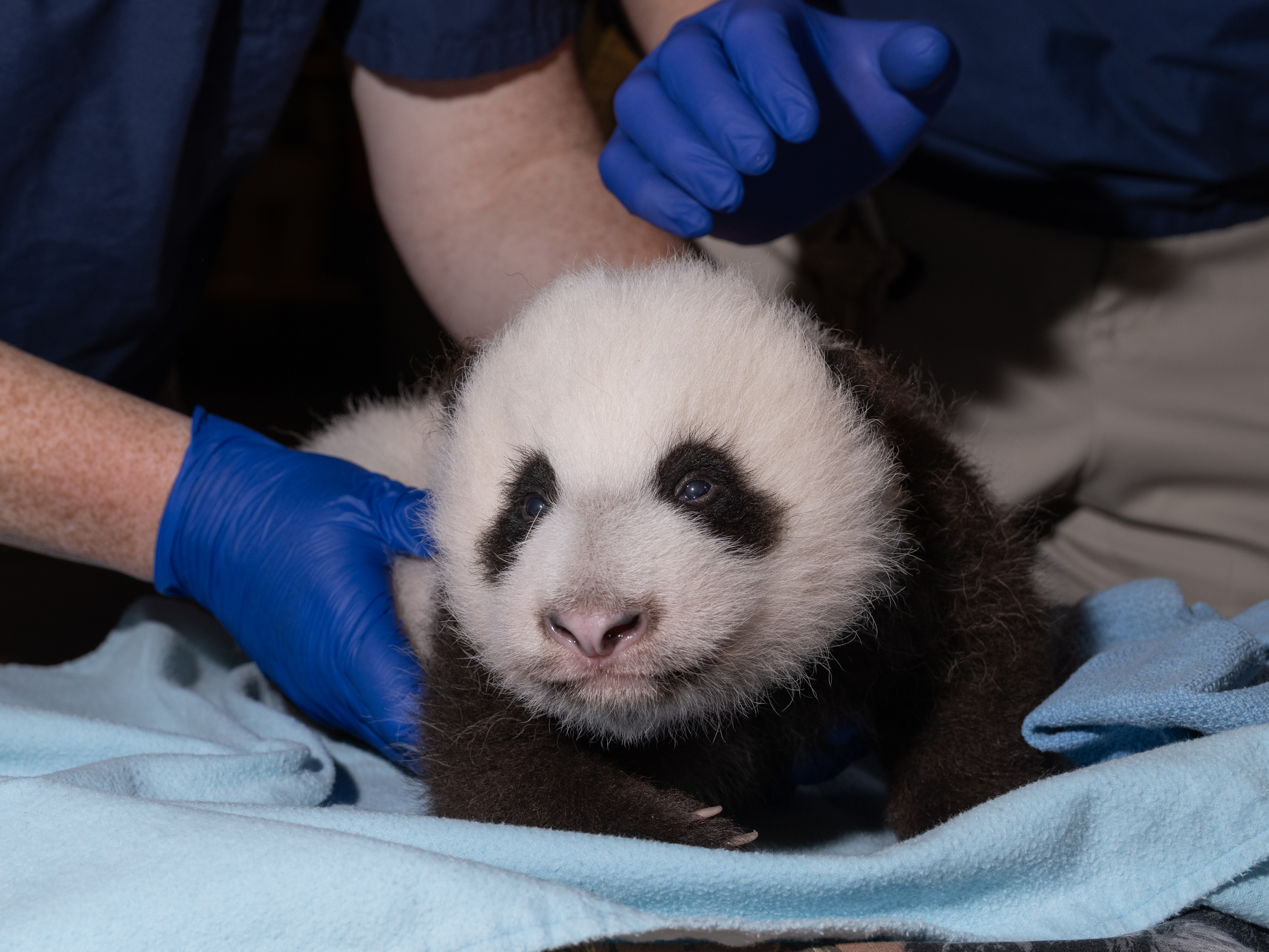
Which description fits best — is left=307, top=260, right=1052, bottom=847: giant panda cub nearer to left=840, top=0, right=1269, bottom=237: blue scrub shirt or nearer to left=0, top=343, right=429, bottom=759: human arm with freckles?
left=0, top=343, right=429, bottom=759: human arm with freckles

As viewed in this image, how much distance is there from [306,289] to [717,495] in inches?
177

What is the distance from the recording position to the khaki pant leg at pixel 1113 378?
1574 millimetres

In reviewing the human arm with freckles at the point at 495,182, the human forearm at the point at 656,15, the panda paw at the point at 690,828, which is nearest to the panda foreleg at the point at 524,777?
the panda paw at the point at 690,828

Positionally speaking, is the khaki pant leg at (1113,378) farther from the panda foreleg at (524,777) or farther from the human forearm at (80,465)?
the human forearm at (80,465)

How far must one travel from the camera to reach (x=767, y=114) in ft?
3.64

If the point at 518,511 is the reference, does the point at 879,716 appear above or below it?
below

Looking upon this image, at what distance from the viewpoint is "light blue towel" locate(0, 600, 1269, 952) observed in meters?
0.63

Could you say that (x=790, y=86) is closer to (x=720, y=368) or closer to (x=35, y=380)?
(x=720, y=368)

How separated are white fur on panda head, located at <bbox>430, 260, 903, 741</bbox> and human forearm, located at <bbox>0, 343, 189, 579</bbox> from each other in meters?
0.51

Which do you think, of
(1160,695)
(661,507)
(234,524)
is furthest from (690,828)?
(234,524)

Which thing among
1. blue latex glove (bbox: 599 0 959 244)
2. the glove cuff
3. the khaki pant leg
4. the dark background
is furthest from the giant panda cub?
the dark background

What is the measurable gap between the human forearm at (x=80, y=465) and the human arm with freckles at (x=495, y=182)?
0.55 metres

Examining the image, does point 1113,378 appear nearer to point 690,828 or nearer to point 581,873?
point 690,828

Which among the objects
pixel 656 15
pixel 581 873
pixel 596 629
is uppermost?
pixel 656 15
